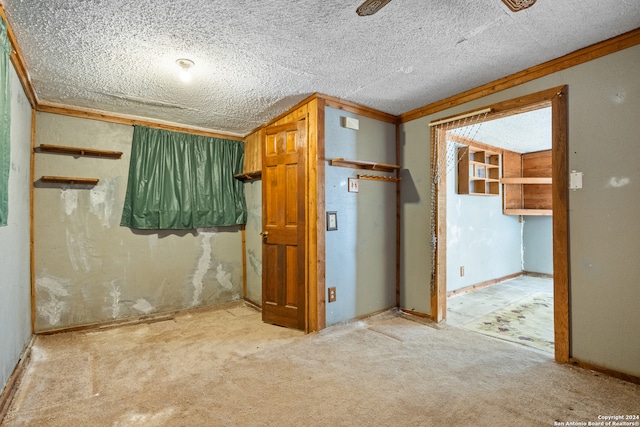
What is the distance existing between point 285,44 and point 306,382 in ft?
7.62

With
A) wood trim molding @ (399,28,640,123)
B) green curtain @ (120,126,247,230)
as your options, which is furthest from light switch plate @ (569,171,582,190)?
green curtain @ (120,126,247,230)

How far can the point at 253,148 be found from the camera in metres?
4.18

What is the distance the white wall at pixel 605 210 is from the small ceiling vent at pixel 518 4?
0.94m

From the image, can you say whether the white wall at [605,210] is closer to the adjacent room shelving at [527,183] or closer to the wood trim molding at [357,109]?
the wood trim molding at [357,109]

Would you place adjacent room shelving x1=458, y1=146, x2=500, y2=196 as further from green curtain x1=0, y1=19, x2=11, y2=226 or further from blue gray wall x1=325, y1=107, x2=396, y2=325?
green curtain x1=0, y1=19, x2=11, y2=226

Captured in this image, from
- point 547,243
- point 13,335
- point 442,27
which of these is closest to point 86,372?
point 13,335

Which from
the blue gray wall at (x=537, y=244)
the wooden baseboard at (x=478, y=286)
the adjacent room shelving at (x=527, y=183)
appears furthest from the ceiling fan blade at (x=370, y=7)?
the blue gray wall at (x=537, y=244)

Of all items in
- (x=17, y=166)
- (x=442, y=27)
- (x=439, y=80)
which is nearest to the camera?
(x=442, y=27)

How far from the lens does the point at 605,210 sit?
7.14 feet

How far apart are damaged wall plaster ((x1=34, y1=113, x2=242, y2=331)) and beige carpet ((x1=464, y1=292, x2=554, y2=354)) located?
3.39 meters

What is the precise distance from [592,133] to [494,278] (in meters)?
3.51

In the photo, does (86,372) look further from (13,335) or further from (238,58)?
(238,58)

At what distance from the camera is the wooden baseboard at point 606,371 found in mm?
2044

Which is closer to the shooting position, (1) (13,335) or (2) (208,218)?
(1) (13,335)
